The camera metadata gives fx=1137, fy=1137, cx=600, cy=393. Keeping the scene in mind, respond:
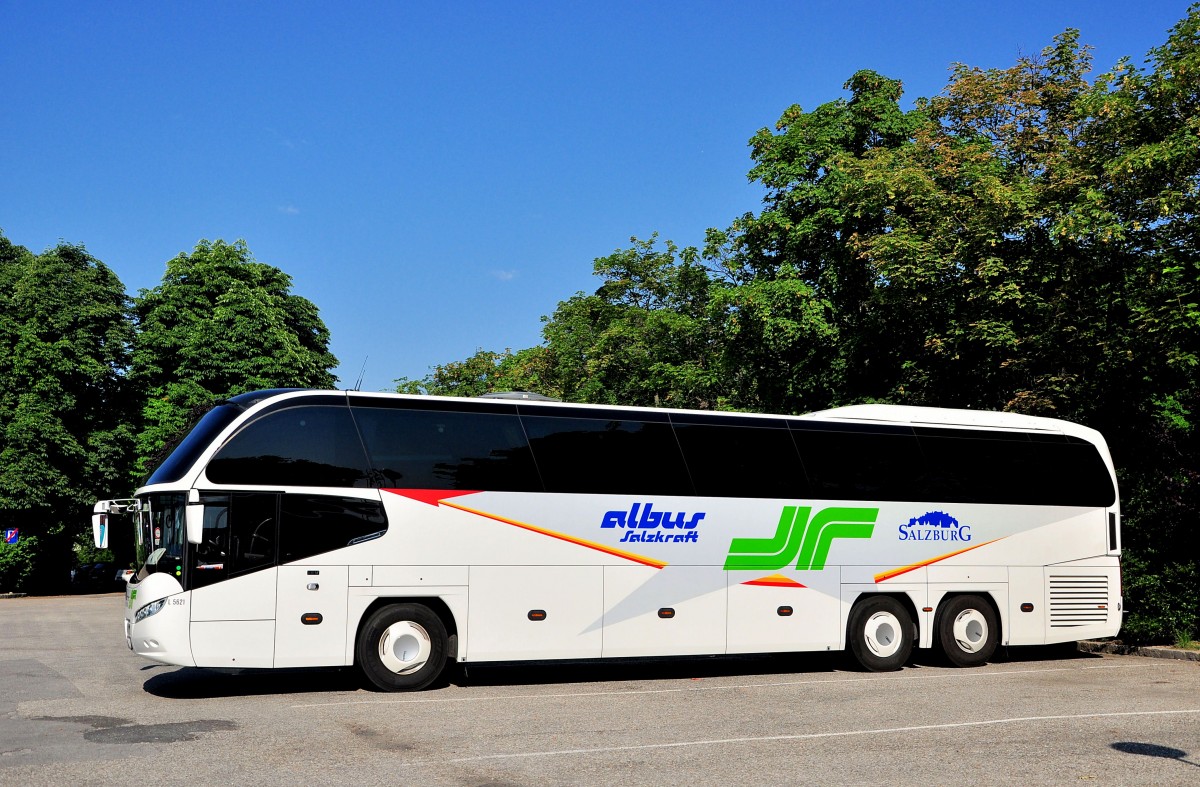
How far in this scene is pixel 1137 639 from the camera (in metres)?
18.6

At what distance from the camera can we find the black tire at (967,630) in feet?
53.9

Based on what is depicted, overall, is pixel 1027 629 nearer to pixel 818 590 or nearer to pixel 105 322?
pixel 818 590

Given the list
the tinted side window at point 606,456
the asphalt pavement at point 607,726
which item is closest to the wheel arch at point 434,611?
the asphalt pavement at point 607,726

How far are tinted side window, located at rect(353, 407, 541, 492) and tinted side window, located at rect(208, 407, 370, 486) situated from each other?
22 cm

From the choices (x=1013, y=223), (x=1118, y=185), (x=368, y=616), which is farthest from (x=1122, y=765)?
(x=1013, y=223)

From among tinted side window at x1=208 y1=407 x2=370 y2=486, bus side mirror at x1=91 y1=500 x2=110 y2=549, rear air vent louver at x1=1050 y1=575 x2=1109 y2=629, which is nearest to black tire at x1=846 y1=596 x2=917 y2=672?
rear air vent louver at x1=1050 y1=575 x2=1109 y2=629

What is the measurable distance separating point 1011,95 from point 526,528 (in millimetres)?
19975

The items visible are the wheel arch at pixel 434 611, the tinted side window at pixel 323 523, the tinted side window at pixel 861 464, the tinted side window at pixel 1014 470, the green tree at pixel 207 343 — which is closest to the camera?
the tinted side window at pixel 323 523

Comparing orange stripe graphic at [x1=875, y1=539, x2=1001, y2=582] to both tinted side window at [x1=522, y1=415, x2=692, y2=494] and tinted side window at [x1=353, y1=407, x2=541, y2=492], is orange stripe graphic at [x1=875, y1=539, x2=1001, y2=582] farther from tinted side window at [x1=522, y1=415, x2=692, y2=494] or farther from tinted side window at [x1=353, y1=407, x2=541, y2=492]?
tinted side window at [x1=353, y1=407, x2=541, y2=492]

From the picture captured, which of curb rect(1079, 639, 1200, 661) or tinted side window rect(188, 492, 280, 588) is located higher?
tinted side window rect(188, 492, 280, 588)

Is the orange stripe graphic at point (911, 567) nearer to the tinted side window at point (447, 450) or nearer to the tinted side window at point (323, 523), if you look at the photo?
the tinted side window at point (447, 450)

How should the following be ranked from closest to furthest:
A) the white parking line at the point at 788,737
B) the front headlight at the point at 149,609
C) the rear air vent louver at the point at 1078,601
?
the white parking line at the point at 788,737 < the front headlight at the point at 149,609 < the rear air vent louver at the point at 1078,601

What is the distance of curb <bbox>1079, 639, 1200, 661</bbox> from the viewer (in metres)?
17.3

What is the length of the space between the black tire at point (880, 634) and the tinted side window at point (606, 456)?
3278mm
